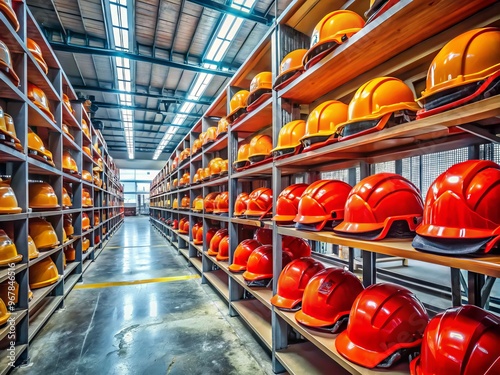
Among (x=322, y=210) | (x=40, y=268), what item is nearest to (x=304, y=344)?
(x=322, y=210)

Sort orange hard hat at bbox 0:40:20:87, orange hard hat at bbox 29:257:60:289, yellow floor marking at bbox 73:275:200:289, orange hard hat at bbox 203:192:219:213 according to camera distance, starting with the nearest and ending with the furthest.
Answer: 1. orange hard hat at bbox 0:40:20:87
2. orange hard hat at bbox 29:257:60:289
3. orange hard hat at bbox 203:192:219:213
4. yellow floor marking at bbox 73:275:200:289

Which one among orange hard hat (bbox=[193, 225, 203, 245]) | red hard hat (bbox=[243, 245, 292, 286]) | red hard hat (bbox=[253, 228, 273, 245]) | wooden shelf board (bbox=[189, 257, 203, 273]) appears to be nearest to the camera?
red hard hat (bbox=[243, 245, 292, 286])

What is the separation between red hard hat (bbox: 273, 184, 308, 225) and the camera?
2.08m

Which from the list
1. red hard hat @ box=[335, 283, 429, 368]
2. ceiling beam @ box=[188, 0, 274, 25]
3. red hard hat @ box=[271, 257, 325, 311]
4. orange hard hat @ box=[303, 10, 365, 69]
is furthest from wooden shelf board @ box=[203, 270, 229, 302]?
ceiling beam @ box=[188, 0, 274, 25]

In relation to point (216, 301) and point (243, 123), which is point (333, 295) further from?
point (216, 301)

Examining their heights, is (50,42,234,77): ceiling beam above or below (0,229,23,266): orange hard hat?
above

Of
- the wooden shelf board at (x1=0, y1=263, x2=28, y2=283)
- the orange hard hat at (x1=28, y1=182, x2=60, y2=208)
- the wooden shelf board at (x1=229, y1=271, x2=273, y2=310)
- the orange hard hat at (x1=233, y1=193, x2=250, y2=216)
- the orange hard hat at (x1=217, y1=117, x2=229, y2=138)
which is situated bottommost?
the wooden shelf board at (x1=229, y1=271, x2=273, y2=310)

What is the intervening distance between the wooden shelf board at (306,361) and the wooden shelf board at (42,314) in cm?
217

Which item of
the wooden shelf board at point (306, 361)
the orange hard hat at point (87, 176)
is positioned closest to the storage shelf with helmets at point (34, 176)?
the orange hard hat at point (87, 176)

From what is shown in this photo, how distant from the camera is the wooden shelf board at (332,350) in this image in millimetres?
1273

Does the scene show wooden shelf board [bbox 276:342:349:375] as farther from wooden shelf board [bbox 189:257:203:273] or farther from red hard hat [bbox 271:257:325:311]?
wooden shelf board [bbox 189:257:203:273]

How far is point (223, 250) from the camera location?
377 cm

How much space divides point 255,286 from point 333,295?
1068 mm

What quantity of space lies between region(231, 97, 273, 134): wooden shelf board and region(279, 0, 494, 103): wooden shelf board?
0.34m
